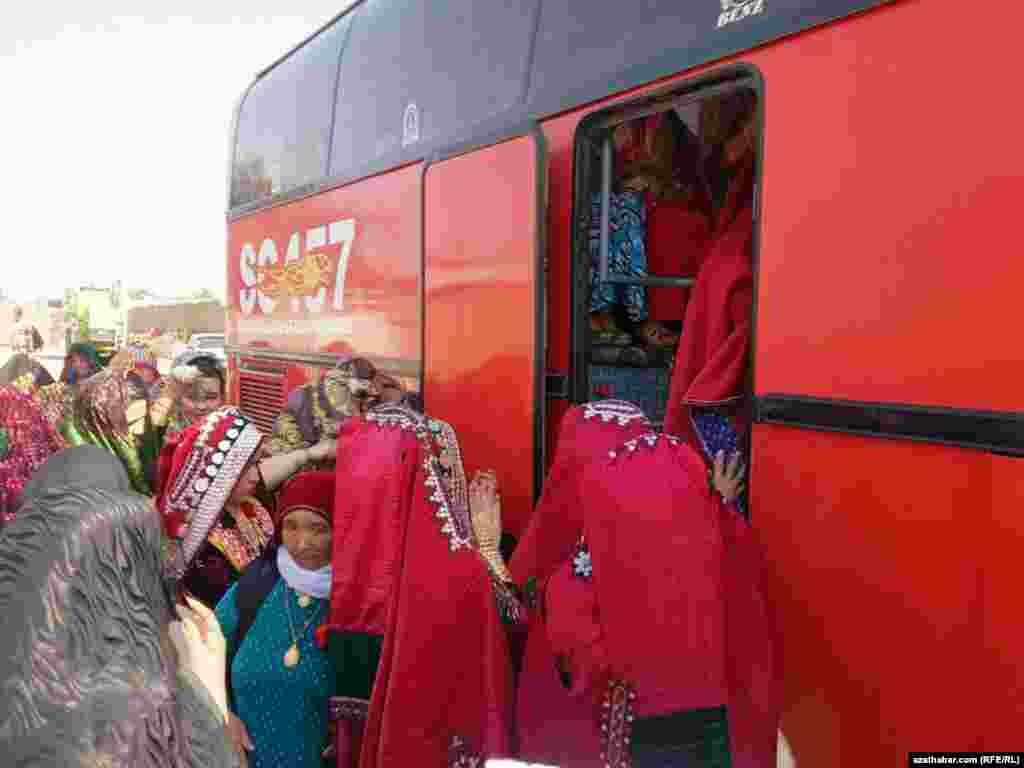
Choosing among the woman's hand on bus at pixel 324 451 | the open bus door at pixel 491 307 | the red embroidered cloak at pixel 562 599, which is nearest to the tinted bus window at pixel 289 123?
the open bus door at pixel 491 307

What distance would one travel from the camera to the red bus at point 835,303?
1.79m

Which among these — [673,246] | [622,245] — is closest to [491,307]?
[622,245]

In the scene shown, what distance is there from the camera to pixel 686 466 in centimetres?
186

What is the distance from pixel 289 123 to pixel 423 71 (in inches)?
69.1

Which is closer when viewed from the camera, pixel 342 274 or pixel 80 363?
pixel 342 274

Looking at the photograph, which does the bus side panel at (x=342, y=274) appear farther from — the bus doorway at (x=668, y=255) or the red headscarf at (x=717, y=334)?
the red headscarf at (x=717, y=334)

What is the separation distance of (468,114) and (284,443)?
1578 millimetres

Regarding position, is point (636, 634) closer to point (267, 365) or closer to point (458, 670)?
point (458, 670)

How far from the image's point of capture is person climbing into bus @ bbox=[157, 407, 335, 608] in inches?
93.0

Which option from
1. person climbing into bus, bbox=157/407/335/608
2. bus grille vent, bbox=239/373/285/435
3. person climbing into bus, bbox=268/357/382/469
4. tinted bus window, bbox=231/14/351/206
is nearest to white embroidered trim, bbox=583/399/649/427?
person climbing into bus, bbox=157/407/335/608

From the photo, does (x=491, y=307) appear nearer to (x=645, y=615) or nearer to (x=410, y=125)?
(x=410, y=125)

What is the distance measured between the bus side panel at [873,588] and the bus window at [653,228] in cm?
103

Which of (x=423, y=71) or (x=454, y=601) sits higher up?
(x=423, y=71)

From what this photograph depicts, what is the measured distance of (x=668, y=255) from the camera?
3707mm
